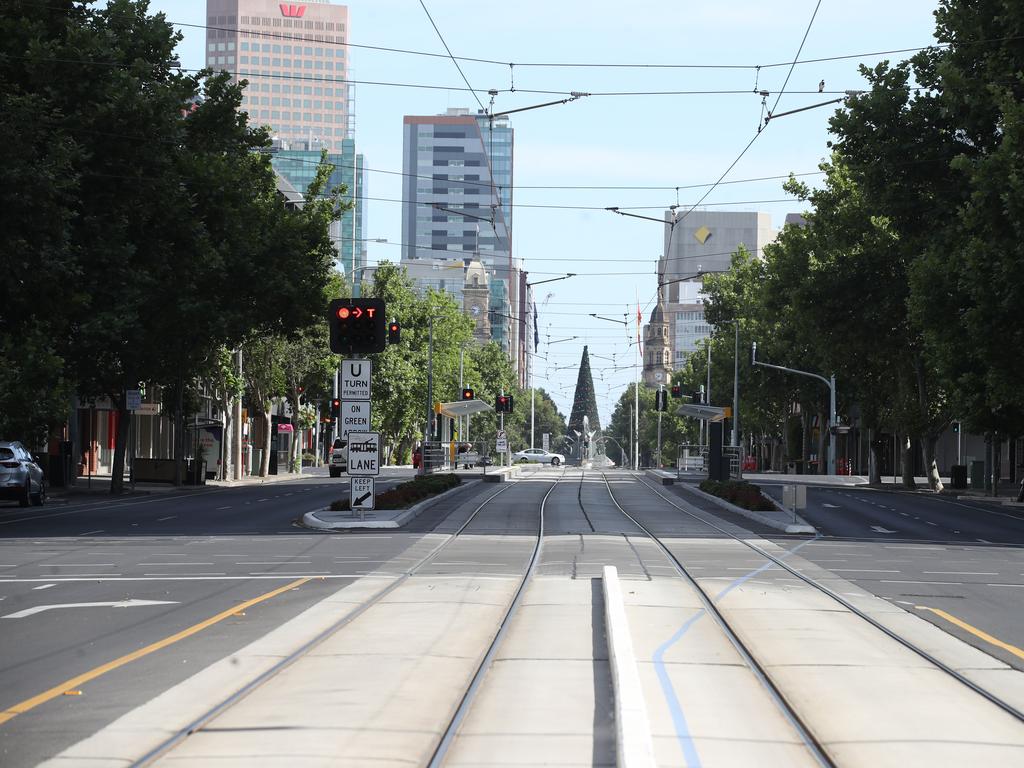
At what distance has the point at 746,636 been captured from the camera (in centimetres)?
1304

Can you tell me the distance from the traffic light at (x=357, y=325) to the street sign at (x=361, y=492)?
2.84 meters

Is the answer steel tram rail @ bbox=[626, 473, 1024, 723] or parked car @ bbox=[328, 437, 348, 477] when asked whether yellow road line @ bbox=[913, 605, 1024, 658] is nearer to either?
steel tram rail @ bbox=[626, 473, 1024, 723]

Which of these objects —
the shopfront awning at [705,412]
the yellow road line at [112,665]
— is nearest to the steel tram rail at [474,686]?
the yellow road line at [112,665]

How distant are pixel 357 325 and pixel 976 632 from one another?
18579 millimetres

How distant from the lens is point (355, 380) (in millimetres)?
30734

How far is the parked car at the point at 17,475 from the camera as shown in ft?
125

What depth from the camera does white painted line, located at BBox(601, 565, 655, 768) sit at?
7.25 metres

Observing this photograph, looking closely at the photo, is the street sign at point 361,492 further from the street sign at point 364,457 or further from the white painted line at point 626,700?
the white painted line at point 626,700

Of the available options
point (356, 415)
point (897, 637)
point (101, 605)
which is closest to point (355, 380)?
point (356, 415)

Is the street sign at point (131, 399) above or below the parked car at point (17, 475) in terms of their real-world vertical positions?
above

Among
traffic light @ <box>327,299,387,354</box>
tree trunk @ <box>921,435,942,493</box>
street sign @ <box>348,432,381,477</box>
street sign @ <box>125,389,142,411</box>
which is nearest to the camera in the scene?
traffic light @ <box>327,299,387,354</box>

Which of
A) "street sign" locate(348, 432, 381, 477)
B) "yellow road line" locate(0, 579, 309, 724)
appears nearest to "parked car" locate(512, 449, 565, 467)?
"street sign" locate(348, 432, 381, 477)

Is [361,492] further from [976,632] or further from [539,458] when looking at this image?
[539,458]

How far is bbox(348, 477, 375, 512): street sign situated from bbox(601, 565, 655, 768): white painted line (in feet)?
58.3
